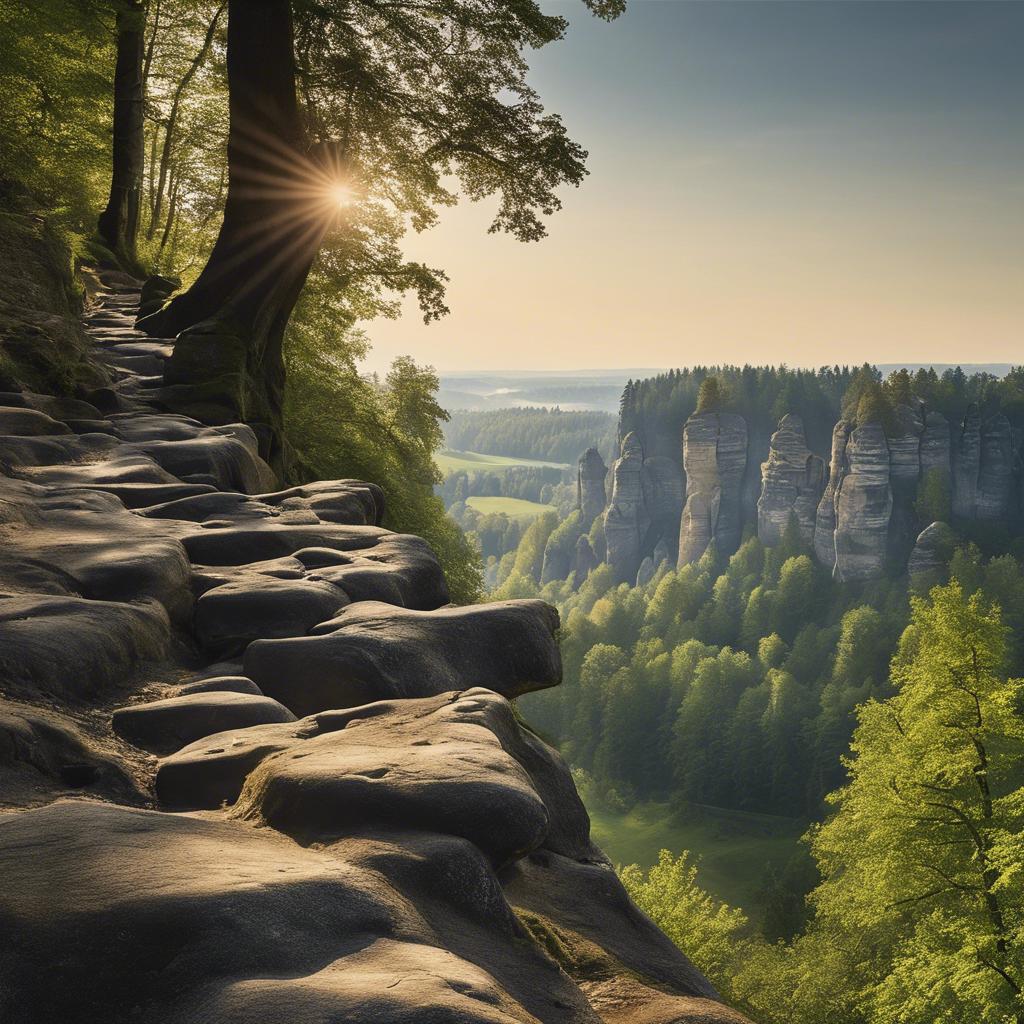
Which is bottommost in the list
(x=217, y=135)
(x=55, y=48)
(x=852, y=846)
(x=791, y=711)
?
(x=791, y=711)

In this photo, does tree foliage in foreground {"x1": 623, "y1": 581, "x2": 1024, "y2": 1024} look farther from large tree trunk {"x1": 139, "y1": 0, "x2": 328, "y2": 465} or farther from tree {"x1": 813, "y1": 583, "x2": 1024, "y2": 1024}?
large tree trunk {"x1": 139, "y1": 0, "x2": 328, "y2": 465}

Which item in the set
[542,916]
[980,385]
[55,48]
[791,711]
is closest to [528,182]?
[55,48]

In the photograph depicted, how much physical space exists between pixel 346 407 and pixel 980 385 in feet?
400

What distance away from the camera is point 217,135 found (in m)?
30.0

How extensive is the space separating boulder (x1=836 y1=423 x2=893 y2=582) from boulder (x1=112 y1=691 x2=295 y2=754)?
111713mm

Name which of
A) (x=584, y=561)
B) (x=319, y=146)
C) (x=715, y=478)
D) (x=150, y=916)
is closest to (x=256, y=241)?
(x=319, y=146)

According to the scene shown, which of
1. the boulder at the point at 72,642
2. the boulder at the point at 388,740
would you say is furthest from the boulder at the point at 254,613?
the boulder at the point at 388,740

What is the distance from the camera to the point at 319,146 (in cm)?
1425

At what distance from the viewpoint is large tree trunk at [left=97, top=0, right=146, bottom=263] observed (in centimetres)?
2131

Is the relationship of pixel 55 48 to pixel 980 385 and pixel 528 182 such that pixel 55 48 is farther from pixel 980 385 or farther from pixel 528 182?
pixel 980 385

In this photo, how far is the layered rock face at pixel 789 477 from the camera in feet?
408

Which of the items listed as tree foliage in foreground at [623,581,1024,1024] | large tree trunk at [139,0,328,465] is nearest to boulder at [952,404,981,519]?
tree foliage in foreground at [623,581,1024,1024]

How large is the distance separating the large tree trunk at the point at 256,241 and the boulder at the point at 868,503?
104 metres

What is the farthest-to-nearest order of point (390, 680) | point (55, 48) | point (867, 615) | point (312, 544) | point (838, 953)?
→ point (867, 615), point (838, 953), point (55, 48), point (312, 544), point (390, 680)
